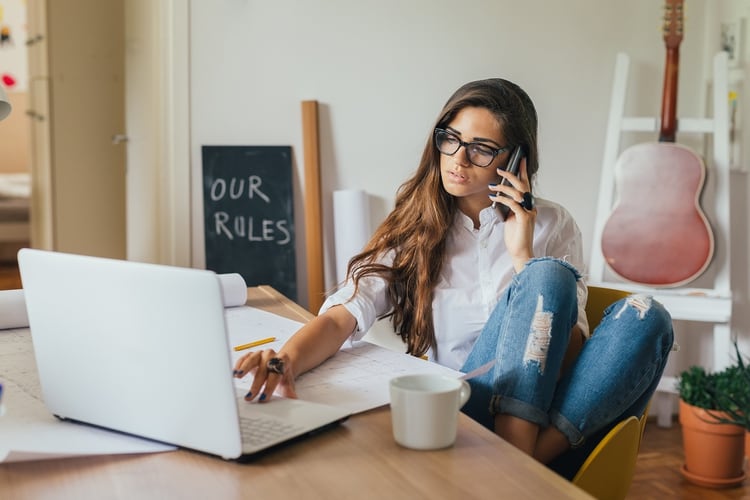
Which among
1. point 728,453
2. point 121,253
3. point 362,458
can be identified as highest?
point 362,458

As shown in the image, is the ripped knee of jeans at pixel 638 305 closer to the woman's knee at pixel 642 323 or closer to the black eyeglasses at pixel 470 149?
the woman's knee at pixel 642 323

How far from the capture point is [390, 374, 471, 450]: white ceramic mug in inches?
35.1

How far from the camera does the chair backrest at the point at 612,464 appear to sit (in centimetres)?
116

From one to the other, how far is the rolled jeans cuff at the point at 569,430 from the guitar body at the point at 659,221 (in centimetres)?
173

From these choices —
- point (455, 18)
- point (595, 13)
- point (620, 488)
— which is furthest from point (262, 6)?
point (620, 488)

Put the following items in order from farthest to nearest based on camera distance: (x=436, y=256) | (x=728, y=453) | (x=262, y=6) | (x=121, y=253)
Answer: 1. (x=121, y=253)
2. (x=262, y=6)
3. (x=728, y=453)
4. (x=436, y=256)


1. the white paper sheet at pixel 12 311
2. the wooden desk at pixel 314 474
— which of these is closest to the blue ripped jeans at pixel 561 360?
the wooden desk at pixel 314 474

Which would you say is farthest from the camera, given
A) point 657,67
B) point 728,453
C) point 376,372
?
point 657,67

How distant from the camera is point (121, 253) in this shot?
4.22m

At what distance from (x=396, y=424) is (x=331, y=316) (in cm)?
45

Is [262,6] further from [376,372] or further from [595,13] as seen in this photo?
[376,372]

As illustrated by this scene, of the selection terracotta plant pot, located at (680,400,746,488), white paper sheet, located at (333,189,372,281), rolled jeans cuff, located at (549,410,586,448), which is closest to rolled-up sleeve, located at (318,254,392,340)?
rolled jeans cuff, located at (549,410,586,448)

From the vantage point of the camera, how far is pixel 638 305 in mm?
1241

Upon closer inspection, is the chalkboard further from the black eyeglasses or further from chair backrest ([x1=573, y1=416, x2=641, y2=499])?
chair backrest ([x1=573, y1=416, x2=641, y2=499])
